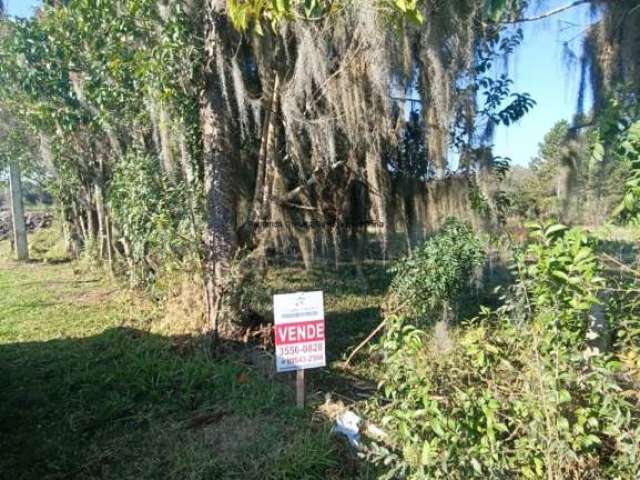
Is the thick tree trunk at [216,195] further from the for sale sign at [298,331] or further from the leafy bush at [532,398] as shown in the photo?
the leafy bush at [532,398]

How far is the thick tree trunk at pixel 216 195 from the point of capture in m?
3.70

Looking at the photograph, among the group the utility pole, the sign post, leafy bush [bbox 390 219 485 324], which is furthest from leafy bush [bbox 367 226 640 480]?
the utility pole

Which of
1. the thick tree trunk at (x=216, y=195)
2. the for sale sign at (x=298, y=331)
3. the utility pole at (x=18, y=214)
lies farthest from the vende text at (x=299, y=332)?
the utility pole at (x=18, y=214)

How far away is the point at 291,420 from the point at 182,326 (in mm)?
1750

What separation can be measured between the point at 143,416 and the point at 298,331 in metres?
1.04

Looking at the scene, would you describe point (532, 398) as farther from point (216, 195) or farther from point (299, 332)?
point (216, 195)

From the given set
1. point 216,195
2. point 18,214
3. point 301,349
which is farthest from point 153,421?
point 18,214

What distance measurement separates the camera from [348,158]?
15.6ft

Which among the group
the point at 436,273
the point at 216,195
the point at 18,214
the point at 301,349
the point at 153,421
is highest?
the point at 18,214

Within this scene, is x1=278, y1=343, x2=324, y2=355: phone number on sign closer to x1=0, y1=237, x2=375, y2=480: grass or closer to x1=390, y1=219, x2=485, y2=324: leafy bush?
x1=0, y1=237, x2=375, y2=480: grass

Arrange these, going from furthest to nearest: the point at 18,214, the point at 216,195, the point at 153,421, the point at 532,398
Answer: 1. the point at 18,214
2. the point at 216,195
3. the point at 153,421
4. the point at 532,398

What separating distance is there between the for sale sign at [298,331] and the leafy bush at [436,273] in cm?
134

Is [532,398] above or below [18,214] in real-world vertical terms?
below

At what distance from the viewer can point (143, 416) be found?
2.63 meters
